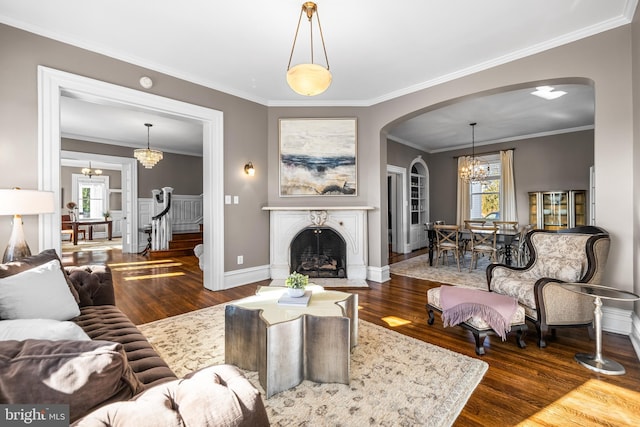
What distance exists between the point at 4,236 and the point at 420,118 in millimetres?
5973

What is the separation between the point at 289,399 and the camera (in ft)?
5.91

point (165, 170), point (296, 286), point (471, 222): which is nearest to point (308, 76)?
point (296, 286)

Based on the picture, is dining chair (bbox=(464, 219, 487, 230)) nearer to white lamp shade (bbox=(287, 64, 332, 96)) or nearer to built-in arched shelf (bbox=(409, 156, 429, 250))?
built-in arched shelf (bbox=(409, 156, 429, 250))

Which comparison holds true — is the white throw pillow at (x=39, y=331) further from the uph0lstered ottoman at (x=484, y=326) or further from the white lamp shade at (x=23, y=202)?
the uph0lstered ottoman at (x=484, y=326)

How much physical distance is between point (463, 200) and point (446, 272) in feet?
10.7

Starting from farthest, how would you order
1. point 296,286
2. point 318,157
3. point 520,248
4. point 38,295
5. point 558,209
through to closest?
point 558,209, point 520,248, point 318,157, point 296,286, point 38,295

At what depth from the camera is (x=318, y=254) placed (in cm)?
488

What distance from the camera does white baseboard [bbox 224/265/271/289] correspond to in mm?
4285

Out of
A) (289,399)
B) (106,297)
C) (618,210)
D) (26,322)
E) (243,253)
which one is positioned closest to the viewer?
(26,322)

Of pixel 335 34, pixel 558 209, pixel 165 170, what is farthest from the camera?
pixel 165 170

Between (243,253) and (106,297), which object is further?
(243,253)

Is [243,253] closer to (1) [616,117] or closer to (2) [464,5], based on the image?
(2) [464,5]

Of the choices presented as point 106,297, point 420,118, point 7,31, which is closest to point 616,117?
point 420,118

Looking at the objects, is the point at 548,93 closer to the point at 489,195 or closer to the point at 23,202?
the point at 489,195
